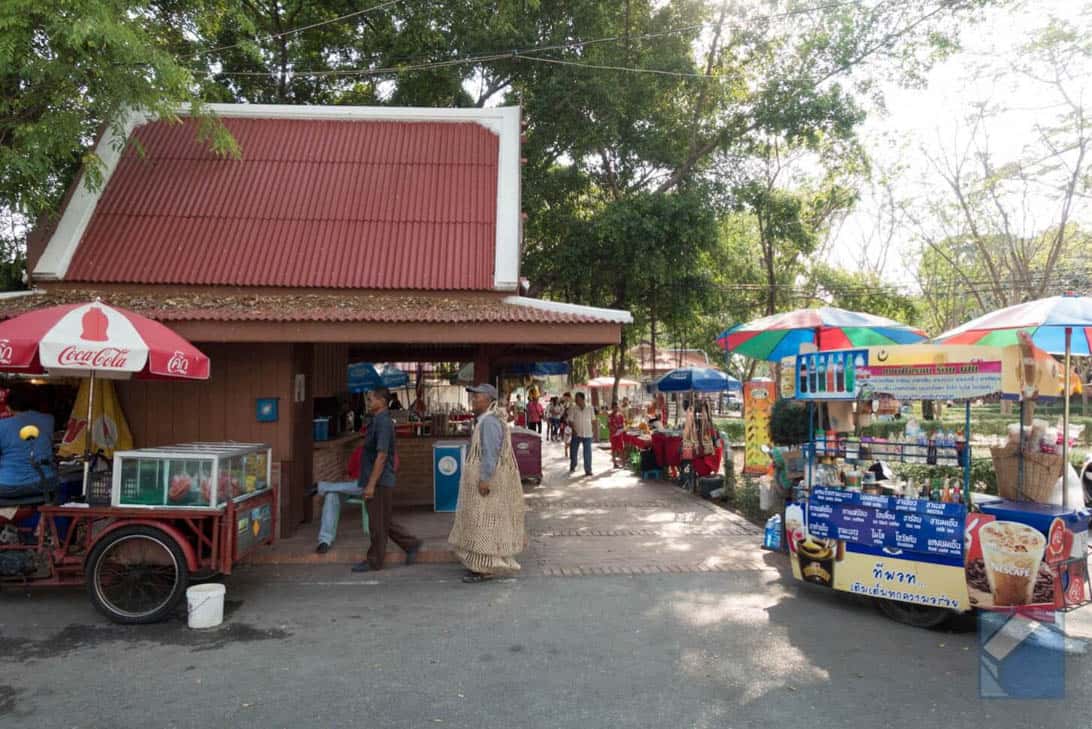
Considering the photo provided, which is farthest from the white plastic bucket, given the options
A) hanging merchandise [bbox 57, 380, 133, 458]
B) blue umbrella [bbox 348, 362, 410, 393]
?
blue umbrella [bbox 348, 362, 410, 393]

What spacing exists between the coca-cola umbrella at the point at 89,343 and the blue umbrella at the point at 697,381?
1071cm

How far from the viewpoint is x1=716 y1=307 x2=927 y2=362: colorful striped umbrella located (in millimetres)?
9898

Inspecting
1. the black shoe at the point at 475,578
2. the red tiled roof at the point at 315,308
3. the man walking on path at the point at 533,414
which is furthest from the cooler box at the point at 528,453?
the man walking on path at the point at 533,414

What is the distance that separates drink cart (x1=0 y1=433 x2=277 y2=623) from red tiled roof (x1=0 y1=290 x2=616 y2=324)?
200 cm

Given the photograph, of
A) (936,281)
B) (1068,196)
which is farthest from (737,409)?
(1068,196)

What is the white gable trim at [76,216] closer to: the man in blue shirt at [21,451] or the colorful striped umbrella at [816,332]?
the man in blue shirt at [21,451]

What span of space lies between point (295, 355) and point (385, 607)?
3.97 meters

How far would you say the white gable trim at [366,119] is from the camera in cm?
955

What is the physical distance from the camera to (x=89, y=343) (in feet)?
19.5

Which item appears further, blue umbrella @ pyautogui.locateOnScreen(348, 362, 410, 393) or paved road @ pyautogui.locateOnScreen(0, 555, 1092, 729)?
blue umbrella @ pyautogui.locateOnScreen(348, 362, 410, 393)

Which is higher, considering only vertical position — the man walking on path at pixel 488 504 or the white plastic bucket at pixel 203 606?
the man walking on path at pixel 488 504

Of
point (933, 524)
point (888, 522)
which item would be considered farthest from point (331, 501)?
point (933, 524)

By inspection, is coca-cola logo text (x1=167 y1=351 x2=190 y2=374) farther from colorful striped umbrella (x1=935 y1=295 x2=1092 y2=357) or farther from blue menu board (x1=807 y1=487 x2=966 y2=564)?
colorful striped umbrella (x1=935 y1=295 x2=1092 y2=357)

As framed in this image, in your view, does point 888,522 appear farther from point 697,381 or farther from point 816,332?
point 697,381
